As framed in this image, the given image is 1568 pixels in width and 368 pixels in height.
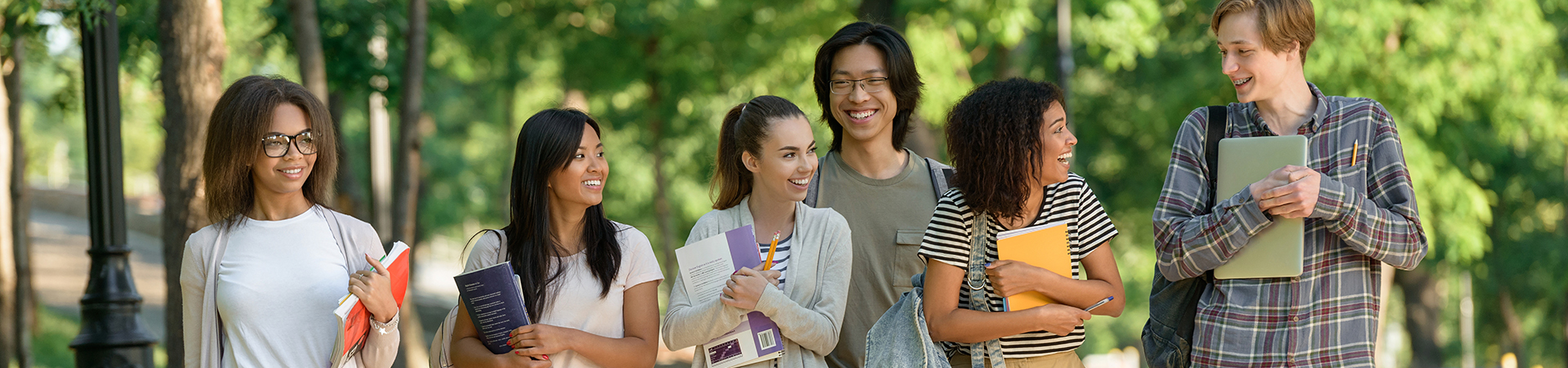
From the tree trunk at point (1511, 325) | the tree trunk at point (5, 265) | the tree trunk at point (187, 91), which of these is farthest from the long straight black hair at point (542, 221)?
the tree trunk at point (1511, 325)

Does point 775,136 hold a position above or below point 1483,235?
above

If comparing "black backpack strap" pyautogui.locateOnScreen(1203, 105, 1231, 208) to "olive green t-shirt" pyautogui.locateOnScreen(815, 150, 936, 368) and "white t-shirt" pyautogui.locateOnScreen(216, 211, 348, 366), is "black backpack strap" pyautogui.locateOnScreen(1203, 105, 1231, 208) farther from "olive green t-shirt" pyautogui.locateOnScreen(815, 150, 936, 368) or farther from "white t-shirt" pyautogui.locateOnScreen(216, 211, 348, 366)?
"white t-shirt" pyautogui.locateOnScreen(216, 211, 348, 366)

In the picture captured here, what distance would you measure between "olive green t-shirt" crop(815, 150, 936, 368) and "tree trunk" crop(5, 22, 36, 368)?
448 inches

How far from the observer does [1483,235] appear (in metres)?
13.1

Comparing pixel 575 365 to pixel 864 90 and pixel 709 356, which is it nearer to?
pixel 709 356

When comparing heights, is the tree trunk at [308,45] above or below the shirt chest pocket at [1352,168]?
above

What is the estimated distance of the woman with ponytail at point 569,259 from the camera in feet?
11.0

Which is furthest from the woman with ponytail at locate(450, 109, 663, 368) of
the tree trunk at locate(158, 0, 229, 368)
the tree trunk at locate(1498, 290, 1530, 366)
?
the tree trunk at locate(1498, 290, 1530, 366)

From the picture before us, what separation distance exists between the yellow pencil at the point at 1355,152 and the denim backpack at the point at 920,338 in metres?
0.96

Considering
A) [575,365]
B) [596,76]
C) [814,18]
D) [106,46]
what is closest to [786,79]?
[814,18]

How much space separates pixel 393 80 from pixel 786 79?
4635 mm

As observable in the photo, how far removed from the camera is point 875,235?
383 centimetres

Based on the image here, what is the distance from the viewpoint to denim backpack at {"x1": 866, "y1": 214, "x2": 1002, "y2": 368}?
10.1 feet

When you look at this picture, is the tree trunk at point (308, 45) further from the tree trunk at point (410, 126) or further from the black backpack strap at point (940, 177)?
the black backpack strap at point (940, 177)
